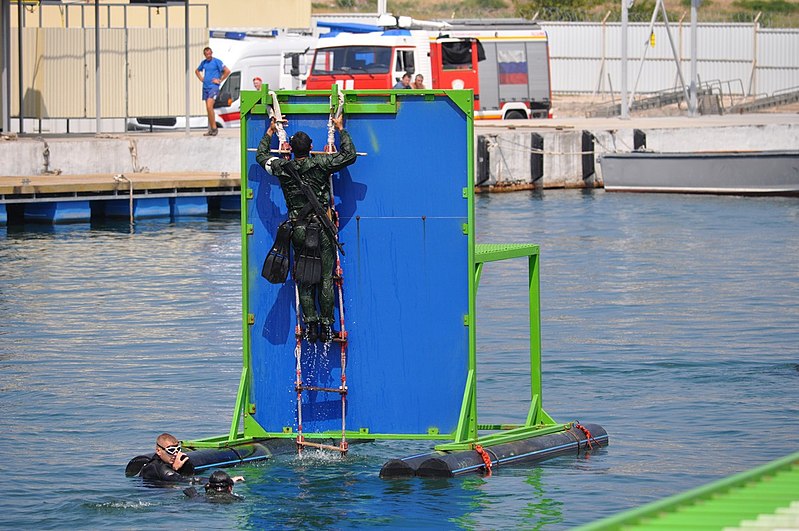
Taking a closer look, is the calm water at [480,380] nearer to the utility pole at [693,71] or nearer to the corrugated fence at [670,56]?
the utility pole at [693,71]

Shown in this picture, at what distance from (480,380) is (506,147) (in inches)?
814

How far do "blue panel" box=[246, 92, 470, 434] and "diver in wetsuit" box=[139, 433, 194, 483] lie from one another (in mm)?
615

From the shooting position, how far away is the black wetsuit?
9.75 meters

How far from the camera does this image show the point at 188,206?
28703mm

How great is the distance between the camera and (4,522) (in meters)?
9.38

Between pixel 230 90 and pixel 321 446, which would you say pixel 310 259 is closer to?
pixel 321 446

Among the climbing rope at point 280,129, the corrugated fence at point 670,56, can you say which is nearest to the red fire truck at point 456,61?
the corrugated fence at point 670,56

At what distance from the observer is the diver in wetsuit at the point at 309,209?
938 cm

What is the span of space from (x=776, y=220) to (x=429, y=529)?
21.0 metres

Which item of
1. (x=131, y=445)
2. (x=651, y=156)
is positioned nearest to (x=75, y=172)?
(x=651, y=156)

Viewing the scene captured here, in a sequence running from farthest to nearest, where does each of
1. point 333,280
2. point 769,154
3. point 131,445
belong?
1. point 769,154
2. point 131,445
3. point 333,280

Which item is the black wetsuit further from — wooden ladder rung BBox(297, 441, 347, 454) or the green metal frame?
wooden ladder rung BBox(297, 441, 347, 454)

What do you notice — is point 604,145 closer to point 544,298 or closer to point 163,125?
point 163,125

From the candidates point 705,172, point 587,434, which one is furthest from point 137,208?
point 587,434
